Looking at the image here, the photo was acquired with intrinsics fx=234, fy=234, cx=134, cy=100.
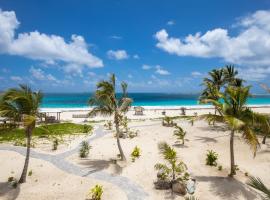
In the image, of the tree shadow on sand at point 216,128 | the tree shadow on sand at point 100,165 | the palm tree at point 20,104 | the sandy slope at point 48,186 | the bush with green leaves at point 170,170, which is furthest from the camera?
the tree shadow on sand at point 216,128

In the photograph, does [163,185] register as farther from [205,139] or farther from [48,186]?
[205,139]

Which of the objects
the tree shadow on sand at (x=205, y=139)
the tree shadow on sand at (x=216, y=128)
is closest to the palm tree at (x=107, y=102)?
the tree shadow on sand at (x=205, y=139)

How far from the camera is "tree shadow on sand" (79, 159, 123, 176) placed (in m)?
14.3

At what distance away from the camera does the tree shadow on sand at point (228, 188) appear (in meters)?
11.4

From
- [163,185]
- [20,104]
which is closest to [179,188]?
[163,185]

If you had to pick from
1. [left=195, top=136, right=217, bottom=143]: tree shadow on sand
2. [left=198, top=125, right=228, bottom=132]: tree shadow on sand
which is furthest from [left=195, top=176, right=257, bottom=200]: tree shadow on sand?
[left=198, top=125, right=228, bottom=132]: tree shadow on sand

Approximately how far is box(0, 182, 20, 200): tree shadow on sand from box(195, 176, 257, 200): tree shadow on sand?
9.46 metres

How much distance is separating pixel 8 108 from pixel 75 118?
29.2m

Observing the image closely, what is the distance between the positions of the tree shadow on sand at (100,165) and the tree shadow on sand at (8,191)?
3.88 meters

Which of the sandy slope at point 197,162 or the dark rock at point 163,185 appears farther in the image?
the dark rock at point 163,185

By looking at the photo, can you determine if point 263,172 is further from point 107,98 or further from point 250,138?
point 107,98

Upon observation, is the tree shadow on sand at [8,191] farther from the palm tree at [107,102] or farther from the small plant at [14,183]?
the palm tree at [107,102]

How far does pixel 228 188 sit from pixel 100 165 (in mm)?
7779

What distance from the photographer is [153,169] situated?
14.5 metres
